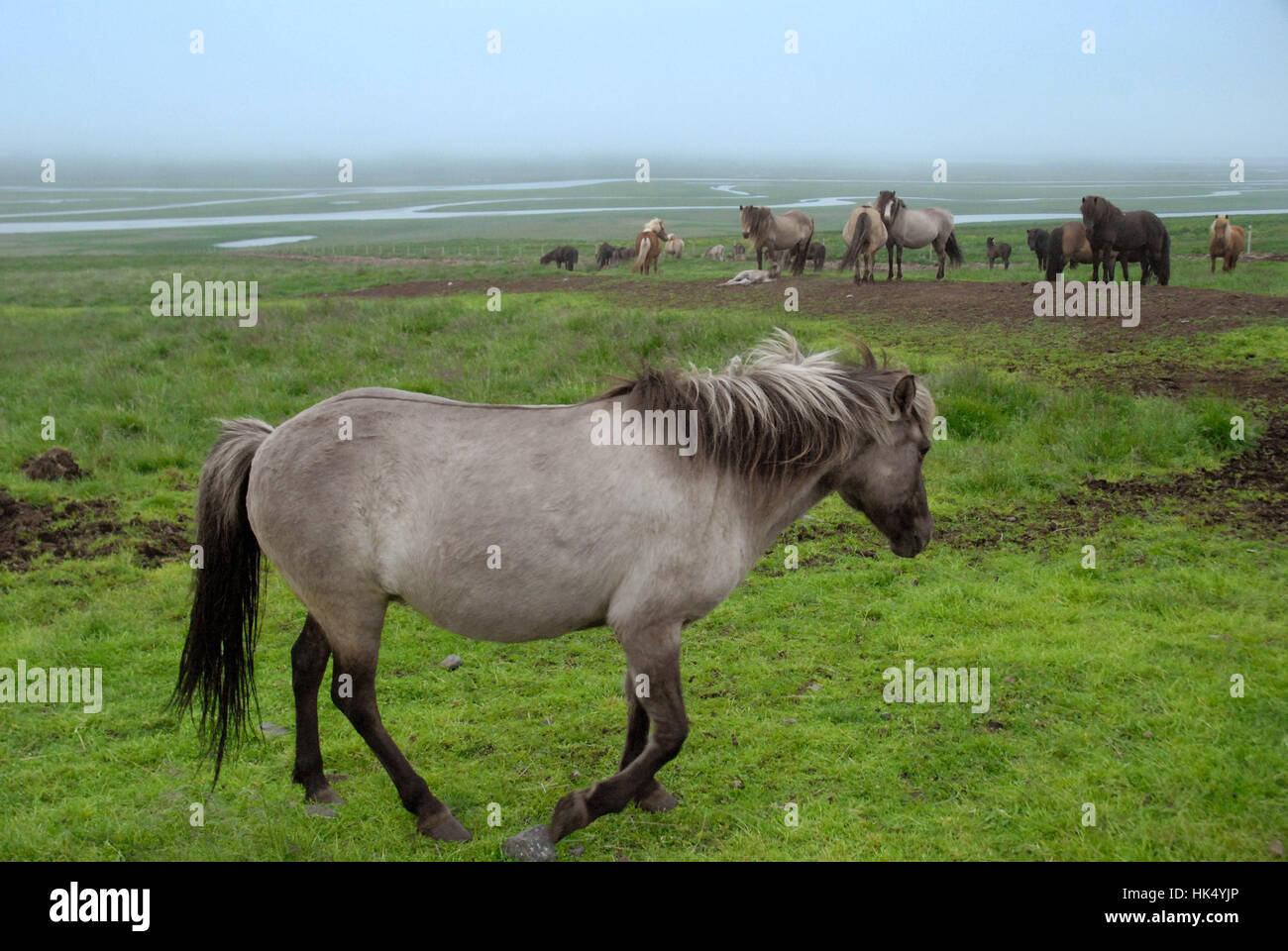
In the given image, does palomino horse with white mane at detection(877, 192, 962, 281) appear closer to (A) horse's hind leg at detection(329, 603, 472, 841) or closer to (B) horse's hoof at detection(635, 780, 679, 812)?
(B) horse's hoof at detection(635, 780, 679, 812)

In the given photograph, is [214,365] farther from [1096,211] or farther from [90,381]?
[1096,211]

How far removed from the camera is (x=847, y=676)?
5914mm

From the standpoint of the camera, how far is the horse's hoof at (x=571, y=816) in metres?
4.18

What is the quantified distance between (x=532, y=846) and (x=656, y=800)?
0.69m

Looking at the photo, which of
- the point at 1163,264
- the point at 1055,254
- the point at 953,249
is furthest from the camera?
the point at 953,249

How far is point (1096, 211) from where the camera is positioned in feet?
61.1

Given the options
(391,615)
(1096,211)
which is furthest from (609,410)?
(1096,211)

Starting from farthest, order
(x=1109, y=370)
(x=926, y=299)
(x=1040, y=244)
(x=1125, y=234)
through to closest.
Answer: (x=1040, y=244), (x=1125, y=234), (x=926, y=299), (x=1109, y=370)

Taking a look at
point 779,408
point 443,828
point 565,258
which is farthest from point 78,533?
point 565,258

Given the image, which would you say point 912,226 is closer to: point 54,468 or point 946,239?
point 946,239

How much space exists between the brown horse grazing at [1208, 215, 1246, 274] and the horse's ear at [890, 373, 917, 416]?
21.4 m

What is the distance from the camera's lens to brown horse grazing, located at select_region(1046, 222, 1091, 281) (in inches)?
884

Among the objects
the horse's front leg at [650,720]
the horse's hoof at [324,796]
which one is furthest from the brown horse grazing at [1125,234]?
the horse's hoof at [324,796]
